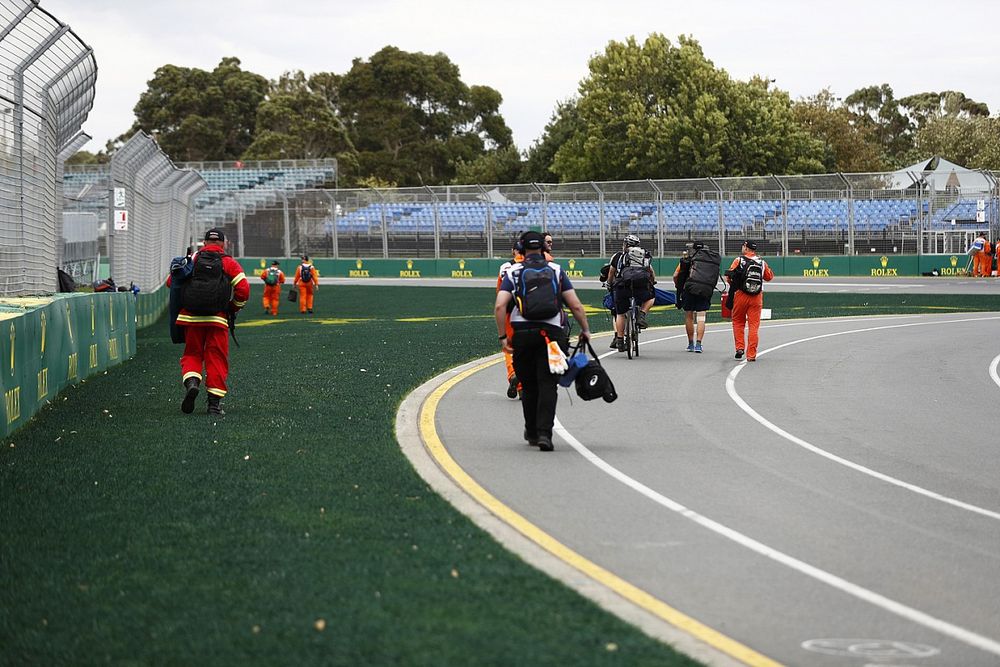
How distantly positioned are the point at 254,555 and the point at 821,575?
8.72 feet

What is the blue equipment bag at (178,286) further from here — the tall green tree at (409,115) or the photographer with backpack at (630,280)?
the tall green tree at (409,115)

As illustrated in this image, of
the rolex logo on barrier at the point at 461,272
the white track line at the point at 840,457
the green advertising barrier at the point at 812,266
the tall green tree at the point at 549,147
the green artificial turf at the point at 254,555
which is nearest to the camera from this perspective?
the green artificial turf at the point at 254,555

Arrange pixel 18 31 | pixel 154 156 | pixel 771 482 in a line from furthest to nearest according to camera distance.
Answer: pixel 154 156
pixel 18 31
pixel 771 482

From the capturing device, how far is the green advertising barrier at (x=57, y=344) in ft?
34.8

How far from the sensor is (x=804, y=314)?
92.5 ft

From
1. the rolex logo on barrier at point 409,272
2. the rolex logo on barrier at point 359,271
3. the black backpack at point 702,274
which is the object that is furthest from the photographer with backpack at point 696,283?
the rolex logo on barrier at point 359,271

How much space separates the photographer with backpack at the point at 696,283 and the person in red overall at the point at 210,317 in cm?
835

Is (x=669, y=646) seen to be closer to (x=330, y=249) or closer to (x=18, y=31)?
(x=18, y=31)

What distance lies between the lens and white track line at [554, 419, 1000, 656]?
540cm

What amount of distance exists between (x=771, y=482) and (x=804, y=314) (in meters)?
19.9

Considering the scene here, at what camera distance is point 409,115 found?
99.6 metres

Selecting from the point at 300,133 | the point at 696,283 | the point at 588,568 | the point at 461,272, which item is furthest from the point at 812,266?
the point at 300,133

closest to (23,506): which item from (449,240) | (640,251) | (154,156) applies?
(640,251)

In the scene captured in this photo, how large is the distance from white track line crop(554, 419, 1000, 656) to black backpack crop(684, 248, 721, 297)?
9.46m
